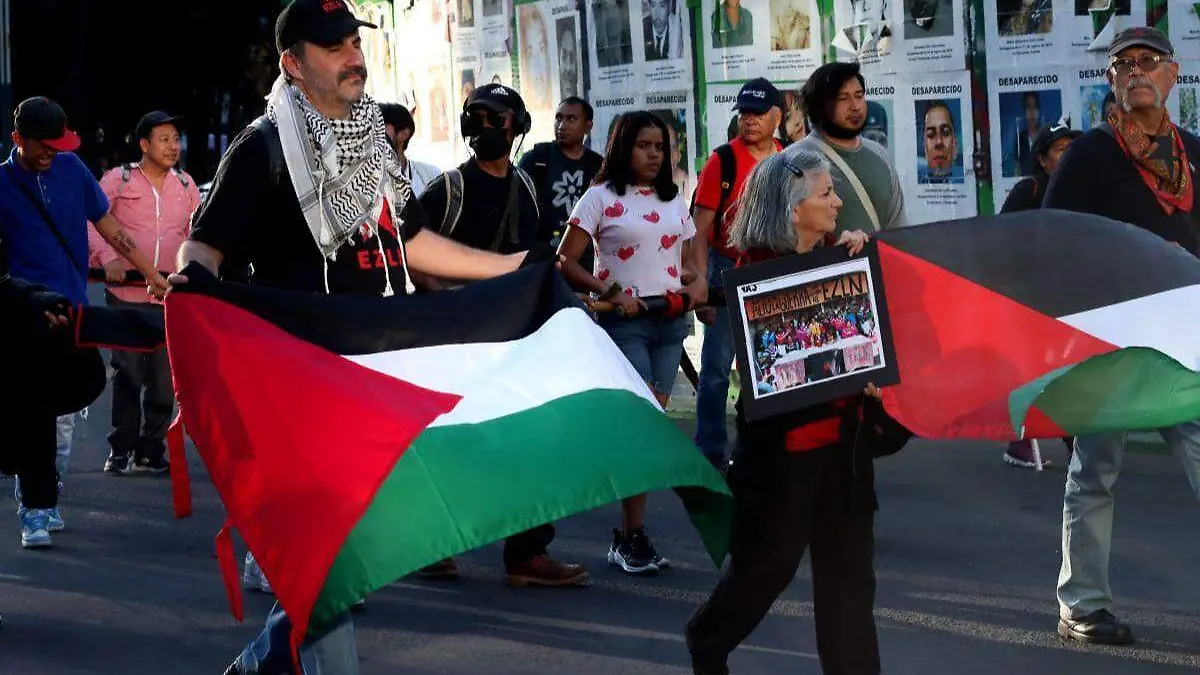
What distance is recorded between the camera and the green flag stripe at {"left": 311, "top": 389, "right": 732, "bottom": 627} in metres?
4.77

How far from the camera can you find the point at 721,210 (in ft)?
30.9

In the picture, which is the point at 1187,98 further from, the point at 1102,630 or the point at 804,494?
the point at 804,494

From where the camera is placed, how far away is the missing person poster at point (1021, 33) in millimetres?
10539

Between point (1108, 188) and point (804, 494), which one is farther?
point (1108, 188)

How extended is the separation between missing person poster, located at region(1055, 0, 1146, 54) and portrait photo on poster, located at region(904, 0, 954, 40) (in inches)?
30.4

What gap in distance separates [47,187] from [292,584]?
19.2 ft

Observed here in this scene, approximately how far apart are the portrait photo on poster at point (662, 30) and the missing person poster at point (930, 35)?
202 cm

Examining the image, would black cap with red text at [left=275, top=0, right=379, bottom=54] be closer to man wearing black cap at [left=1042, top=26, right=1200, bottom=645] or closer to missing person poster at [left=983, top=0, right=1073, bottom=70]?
man wearing black cap at [left=1042, top=26, right=1200, bottom=645]

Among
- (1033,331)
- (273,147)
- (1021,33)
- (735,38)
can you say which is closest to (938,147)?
(1021,33)

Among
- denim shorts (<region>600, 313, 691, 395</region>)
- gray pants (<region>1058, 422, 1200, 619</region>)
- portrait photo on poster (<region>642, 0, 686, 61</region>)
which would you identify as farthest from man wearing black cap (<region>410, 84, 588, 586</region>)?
portrait photo on poster (<region>642, 0, 686, 61</region>)

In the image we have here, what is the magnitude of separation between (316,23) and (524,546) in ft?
10.2

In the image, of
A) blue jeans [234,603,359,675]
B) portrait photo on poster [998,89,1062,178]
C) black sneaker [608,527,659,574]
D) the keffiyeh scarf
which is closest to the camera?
blue jeans [234,603,359,675]

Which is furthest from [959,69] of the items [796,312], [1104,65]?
[796,312]

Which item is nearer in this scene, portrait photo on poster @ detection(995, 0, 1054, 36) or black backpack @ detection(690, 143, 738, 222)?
black backpack @ detection(690, 143, 738, 222)
